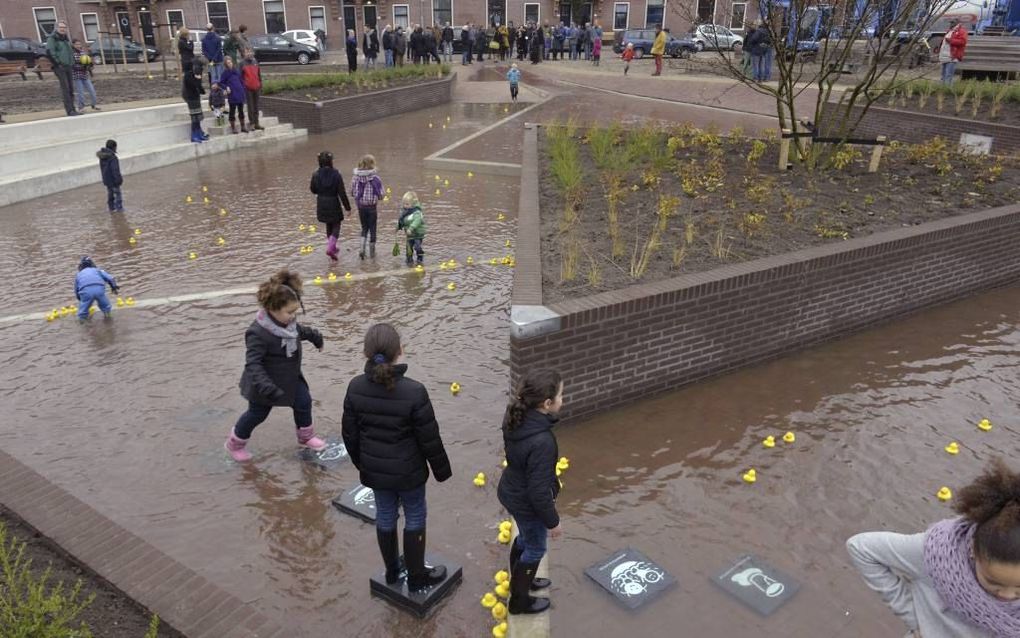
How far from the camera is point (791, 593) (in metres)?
4.07

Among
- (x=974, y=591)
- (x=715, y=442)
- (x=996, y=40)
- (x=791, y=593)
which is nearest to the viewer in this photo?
(x=974, y=591)

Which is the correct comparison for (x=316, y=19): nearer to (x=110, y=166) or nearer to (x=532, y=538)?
(x=110, y=166)

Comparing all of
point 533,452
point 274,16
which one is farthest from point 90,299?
point 274,16

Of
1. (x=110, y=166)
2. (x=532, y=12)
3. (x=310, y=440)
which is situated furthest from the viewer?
(x=532, y=12)

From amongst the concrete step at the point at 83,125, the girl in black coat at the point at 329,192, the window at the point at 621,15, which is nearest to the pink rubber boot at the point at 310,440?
the girl in black coat at the point at 329,192

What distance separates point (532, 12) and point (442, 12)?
532 cm

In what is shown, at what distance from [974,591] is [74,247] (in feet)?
35.2

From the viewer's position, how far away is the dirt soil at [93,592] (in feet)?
11.4

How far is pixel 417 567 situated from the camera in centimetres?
393

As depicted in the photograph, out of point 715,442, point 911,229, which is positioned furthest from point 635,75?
point 715,442

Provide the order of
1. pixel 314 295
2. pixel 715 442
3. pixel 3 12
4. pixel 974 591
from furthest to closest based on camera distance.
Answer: pixel 3 12 < pixel 314 295 < pixel 715 442 < pixel 974 591

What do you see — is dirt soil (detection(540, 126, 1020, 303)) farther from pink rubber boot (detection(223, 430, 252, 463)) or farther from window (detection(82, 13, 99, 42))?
window (detection(82, 13, 99, 42))

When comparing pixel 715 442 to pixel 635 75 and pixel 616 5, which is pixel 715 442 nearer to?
pixel 635 75

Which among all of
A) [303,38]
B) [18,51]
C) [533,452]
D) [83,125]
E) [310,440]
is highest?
[303,38]
